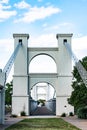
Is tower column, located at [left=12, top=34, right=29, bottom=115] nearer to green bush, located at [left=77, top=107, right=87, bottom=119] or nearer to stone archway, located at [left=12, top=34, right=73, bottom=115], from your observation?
stone archway, located at [left=12, top=34, right=73, bottom=115]

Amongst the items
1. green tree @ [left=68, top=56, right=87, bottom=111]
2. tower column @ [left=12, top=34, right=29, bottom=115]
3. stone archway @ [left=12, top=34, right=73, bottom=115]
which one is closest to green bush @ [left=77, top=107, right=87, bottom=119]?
green tree @ [left=68, top=56, right=87, bottom=111]

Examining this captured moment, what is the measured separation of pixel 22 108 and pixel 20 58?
8.40 m

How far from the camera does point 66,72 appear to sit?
207 ft

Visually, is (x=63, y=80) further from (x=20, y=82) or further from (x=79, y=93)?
(x=79, y=93)

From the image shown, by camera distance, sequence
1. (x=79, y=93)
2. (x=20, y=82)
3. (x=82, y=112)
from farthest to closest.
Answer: (x=20, y=82)
(x=82, y=112)
(x=79, y=93)

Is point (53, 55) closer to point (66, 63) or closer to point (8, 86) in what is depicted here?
point (66, 63)

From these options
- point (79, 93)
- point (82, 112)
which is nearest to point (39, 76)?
point (82, 112)

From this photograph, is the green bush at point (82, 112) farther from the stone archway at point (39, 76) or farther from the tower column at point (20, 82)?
the tower column at point (20, 82)

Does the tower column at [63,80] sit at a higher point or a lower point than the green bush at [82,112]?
higher

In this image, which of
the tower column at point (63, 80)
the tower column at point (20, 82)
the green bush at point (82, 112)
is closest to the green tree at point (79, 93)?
the green bush at point (82, 112)

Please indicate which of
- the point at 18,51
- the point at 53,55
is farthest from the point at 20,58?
the point at 53,55

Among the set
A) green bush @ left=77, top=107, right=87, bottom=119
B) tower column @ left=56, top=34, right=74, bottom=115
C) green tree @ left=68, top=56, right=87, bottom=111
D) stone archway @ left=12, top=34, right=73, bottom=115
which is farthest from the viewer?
stone archway @ left=12, top=34, right=73, bottom=115

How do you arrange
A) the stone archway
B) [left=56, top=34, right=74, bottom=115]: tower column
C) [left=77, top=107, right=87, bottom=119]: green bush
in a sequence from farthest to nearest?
the stone archway
[left=56, top=34, right=74, bottom=115]: tower column
[left=77, top=107, right=87, bottom=119]: green bush

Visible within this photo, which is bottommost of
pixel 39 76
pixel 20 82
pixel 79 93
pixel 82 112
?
pixel 82 112
